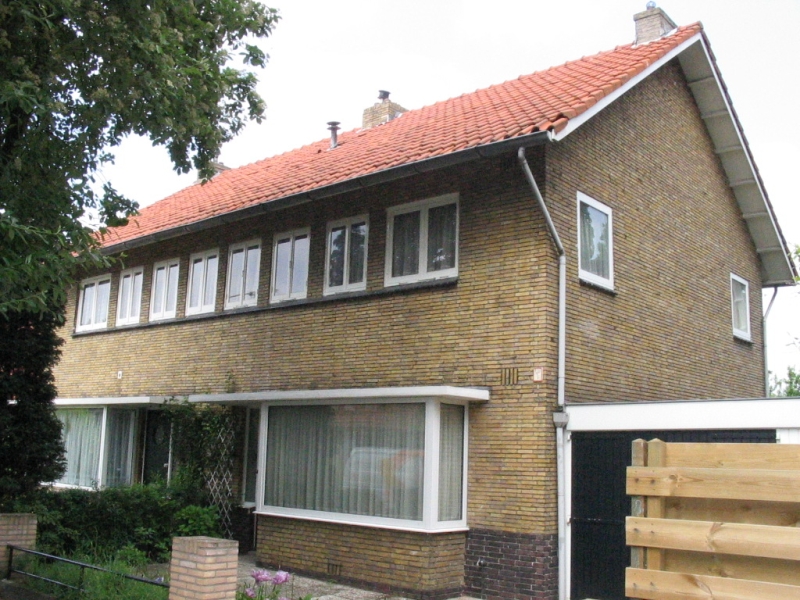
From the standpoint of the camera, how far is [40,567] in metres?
10.5

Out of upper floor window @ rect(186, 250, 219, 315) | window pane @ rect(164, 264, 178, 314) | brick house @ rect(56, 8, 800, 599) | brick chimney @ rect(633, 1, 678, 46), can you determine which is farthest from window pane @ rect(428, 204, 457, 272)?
window pane @ rect(164, 264, 178, 314)

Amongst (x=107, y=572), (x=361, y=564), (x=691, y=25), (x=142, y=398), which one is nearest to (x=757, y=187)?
(x=691, y=25)

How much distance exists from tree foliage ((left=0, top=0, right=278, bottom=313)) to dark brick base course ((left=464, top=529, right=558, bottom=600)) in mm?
5956

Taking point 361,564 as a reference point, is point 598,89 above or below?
above

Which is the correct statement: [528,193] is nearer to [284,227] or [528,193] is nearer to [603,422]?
[603,422]

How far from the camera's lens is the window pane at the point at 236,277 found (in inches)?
620

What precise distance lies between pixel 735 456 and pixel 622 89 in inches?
370

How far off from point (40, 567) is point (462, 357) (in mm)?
5844

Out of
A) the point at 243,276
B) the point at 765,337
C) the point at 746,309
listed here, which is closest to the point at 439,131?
the point at 243,276

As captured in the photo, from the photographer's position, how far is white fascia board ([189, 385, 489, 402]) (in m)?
11.1

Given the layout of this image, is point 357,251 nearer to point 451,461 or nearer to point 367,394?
point 367,394

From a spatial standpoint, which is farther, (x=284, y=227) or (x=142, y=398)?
(x=142, y=398)

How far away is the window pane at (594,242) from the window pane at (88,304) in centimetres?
1180

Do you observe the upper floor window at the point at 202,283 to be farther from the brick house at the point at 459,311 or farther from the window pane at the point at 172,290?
the window pane at the point at 172,290
